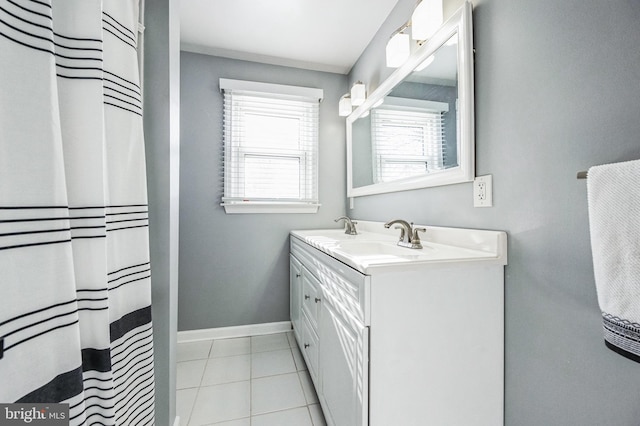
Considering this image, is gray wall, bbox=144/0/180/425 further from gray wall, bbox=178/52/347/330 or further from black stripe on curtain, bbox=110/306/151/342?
gray wall, bbox=178/52/347/330

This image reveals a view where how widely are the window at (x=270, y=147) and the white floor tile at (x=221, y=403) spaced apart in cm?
128

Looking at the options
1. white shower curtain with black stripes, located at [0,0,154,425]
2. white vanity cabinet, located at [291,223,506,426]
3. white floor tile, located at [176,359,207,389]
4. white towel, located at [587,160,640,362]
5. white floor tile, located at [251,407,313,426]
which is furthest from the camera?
white floor tile, located at [176,359,207,389]

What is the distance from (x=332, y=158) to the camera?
2.43m

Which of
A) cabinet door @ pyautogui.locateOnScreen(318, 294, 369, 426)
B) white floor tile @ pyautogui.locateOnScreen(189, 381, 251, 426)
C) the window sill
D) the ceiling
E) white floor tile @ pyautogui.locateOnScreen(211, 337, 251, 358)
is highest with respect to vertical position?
the ceiling

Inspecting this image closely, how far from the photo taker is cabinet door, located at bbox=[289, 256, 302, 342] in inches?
72.7

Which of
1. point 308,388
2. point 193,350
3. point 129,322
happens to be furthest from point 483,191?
point 193,350

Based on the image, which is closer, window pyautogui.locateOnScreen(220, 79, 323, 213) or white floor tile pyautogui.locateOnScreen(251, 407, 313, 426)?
white floor tile pyautogui.locateOnScreen(251, 407, 313, 426)

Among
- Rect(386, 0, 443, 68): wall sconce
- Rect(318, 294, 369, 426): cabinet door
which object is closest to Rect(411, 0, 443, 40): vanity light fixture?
Rect(386, 0, 443, 68): wall sconce

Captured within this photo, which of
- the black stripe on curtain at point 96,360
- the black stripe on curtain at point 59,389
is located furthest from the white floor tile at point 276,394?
the black stripe on curtain at point 59,389

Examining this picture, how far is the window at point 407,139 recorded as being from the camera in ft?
4.29

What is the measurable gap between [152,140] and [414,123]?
4.40ft

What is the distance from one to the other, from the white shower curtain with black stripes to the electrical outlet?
4.15ft

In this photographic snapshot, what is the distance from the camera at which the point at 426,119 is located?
1.39 meters

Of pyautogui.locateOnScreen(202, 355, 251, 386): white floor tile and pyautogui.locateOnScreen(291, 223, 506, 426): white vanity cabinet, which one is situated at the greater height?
pyautogui.locateOnScreen(291, 223, 506, 426): white vanity cabinet
